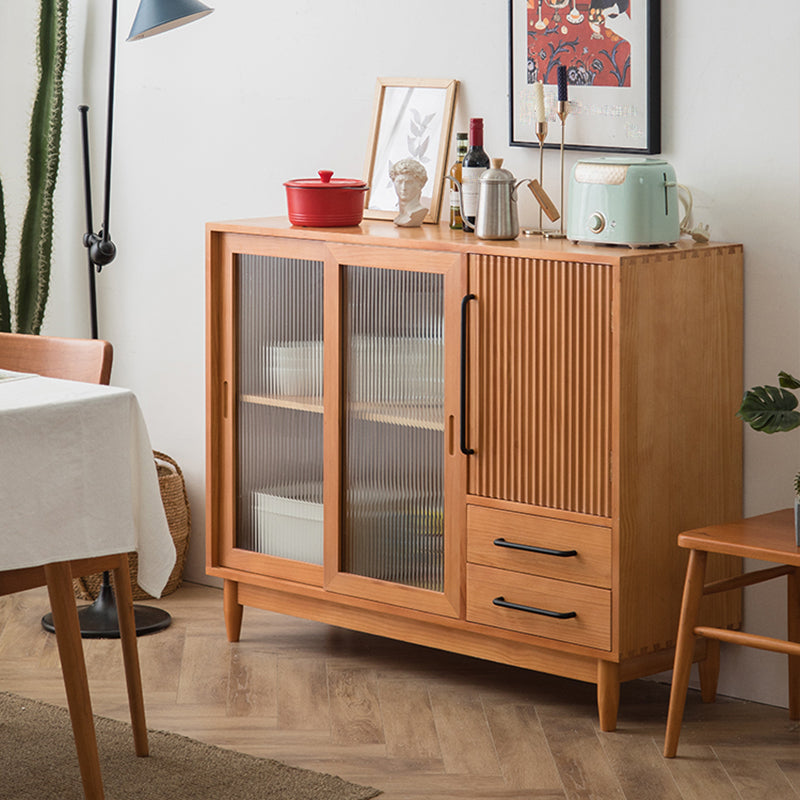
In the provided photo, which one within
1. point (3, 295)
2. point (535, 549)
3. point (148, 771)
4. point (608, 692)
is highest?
point (3, 295)

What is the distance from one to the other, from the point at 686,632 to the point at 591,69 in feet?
4.51

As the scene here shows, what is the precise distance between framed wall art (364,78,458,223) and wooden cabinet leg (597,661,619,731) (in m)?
1.28

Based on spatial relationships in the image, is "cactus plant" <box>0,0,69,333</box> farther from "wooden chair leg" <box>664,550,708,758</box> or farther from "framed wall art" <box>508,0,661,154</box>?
"wooden chair leg" <box>664,550,708,758</box>

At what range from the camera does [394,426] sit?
11.6 ft

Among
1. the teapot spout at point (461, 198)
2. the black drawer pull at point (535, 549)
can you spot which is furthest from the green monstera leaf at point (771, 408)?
the teapot spout at point (461, 198)

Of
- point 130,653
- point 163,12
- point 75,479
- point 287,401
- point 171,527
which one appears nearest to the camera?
point 75,479

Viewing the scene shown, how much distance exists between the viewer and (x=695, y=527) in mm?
3314

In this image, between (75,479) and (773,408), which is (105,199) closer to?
(75,479)

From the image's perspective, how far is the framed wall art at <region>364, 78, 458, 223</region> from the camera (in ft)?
12.5

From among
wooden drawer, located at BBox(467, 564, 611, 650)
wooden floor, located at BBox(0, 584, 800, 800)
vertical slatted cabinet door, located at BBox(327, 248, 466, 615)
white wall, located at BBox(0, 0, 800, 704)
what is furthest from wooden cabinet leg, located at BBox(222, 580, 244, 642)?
wooden drawer, located at BBox(467, 564, 611, 650)

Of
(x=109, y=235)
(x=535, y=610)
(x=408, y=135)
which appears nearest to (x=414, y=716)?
(x=535, y=610)

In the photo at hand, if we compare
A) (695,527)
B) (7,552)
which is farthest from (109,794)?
(695,527)

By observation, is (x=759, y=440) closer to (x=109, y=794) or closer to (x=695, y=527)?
(x=695, y=527)

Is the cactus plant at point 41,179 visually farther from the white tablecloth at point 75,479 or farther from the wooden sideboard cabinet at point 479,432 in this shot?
the white tablecloth at point 75,479
